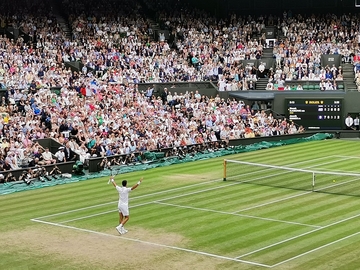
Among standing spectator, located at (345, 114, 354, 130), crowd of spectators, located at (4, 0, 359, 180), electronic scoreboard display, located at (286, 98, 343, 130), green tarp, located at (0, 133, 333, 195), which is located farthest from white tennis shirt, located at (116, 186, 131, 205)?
standing spectator, located at (345, 114, 354, 130)

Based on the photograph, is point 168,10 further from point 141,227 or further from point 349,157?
point 141,227

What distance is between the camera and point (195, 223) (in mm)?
23891

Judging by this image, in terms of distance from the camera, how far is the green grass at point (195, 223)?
1950 cm

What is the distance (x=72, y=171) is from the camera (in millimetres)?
34406

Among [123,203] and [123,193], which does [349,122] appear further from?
[123,193]

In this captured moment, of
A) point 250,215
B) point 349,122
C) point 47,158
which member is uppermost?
point 349,122

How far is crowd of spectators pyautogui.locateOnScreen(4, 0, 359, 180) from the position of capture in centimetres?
3831

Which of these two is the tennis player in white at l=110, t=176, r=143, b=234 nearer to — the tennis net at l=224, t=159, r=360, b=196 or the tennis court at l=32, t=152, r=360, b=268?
the tennis court at l=32, t=152, r=360, b=268

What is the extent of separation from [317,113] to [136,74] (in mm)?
13693

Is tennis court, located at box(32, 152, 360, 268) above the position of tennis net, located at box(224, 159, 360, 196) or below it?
below

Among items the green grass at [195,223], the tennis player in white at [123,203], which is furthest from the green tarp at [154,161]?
the tennis player in white at [123,203]

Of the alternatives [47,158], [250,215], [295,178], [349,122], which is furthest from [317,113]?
[250,215]

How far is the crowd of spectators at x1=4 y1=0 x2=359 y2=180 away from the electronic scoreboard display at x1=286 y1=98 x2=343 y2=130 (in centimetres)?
143

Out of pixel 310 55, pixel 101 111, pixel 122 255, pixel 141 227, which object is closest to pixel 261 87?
pixel 310 55
